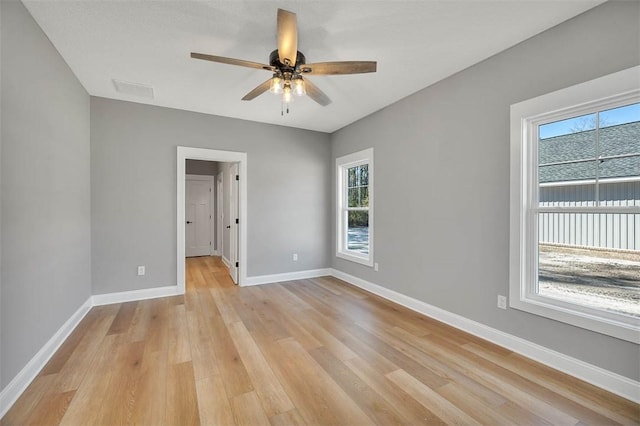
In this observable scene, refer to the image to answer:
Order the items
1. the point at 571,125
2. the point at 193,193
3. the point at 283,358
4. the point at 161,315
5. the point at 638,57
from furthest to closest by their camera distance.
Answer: the point at 193,193
the point at 161,315
the point at 283,358
the point at 571,125
the point at 638,57

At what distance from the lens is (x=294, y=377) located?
207cm

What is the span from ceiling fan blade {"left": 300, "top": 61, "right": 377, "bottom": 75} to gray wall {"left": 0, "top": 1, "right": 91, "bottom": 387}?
1.90 meters

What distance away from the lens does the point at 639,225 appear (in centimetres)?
188

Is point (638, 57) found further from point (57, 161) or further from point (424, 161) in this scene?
point (57, 161)

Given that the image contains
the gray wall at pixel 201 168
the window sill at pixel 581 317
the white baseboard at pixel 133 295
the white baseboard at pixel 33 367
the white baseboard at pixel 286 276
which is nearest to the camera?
the white baseboard at pixel 33 367

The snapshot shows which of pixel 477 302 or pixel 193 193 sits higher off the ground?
pixel 193 193

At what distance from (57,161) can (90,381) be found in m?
1.86

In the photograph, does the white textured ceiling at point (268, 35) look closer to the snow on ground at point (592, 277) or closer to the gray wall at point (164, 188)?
the gray wall at point (164, 188)

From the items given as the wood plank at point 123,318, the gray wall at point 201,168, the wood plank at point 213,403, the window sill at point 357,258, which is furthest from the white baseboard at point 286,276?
the gray wall at point 201,168

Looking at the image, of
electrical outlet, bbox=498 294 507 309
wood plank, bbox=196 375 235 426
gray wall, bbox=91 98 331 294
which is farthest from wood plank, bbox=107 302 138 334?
electrical outlet, bbox=498 294 507 309

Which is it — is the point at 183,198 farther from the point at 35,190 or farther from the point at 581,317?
the point at 581,317

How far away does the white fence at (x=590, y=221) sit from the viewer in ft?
6.28

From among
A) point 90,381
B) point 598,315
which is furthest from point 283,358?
point 598,315

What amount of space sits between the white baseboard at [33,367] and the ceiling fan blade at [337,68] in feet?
9.37
